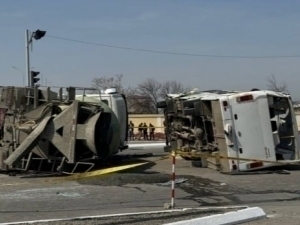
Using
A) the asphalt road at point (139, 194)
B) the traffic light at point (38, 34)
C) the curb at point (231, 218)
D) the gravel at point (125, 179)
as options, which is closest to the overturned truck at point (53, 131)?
the asphalt road at point (139, 194)

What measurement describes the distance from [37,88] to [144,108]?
7184 centimetres

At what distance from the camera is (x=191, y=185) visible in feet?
45.8

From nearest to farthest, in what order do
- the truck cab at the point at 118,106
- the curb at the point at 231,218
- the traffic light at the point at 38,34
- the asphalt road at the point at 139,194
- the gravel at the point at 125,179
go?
the curb at the point at 231,218, the asphalt road at the point at 139,194, the gravel at the point at 125,179, the truck cab at the point at 118,106, the traffic light at the point at 38,34

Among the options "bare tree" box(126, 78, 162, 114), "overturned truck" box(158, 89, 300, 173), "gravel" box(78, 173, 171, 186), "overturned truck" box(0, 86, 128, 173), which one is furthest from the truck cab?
"bare tree" box(126, 78, 162, 114)

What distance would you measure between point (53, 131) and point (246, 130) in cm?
496

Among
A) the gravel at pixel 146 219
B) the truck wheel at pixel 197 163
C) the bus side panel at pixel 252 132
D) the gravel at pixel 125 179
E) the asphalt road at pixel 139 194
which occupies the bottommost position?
the gravel at pixel 146 219

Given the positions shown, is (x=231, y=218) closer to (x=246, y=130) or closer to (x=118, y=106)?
(x=246, y=130)

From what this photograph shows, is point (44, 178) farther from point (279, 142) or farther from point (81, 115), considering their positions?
point (279, 142)

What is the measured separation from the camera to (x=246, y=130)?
15.6 meters

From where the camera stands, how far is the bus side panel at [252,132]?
15.6 metres

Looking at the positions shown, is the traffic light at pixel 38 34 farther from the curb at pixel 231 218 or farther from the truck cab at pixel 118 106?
the curb at pixel 231 218

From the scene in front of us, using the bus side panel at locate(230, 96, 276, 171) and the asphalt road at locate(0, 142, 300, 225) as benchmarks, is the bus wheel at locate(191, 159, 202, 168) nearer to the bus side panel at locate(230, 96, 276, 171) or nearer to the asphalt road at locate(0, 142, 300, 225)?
the asphalt road at locate(0, 142, 300, 225)

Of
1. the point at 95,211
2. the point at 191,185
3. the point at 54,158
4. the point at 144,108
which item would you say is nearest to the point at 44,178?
the point at 54,158

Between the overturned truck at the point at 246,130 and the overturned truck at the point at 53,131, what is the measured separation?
2.49 m
